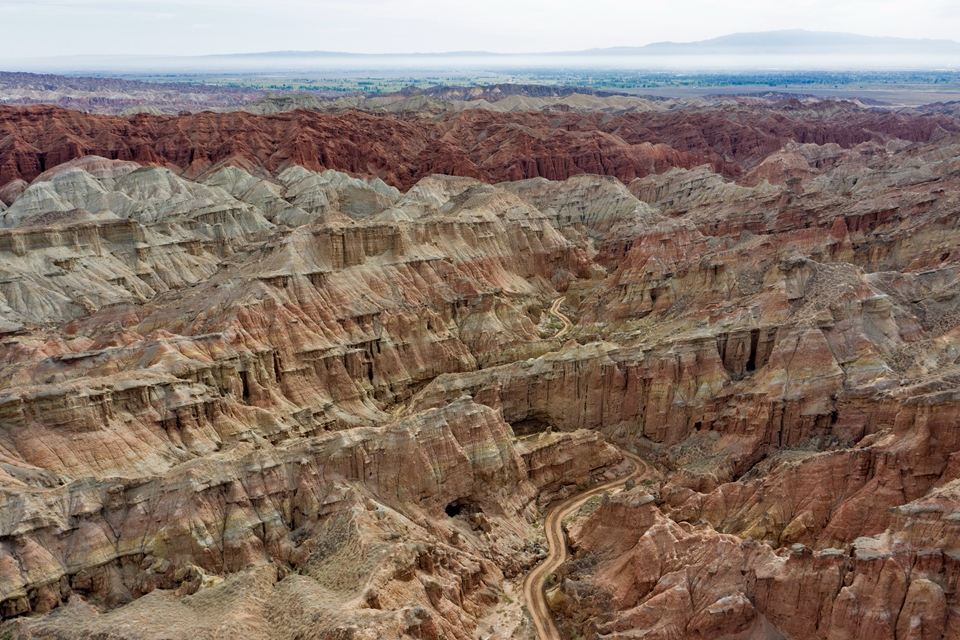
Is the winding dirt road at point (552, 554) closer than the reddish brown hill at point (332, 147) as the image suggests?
Yes

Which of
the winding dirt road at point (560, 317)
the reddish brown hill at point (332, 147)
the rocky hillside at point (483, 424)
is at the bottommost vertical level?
the winding dirt road at point (560, 317)

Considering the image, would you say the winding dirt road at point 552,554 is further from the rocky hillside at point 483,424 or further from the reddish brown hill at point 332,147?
the reddish brown hill at point 332,147

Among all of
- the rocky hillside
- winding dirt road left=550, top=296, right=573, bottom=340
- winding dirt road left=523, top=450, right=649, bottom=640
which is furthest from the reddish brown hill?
winding dirt road left=523, top=450, right=649, bottom=640

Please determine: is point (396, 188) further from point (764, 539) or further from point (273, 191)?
point (764, 539)

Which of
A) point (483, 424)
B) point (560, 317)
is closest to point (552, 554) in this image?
point (483, 424)

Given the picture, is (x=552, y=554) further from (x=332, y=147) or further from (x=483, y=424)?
(x=332, y=147)

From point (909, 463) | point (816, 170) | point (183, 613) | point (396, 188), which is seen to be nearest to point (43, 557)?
point (183, 613)

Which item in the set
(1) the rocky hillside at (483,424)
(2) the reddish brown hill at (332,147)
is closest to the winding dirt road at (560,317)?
(1) the rocky hillside at (483,424)
